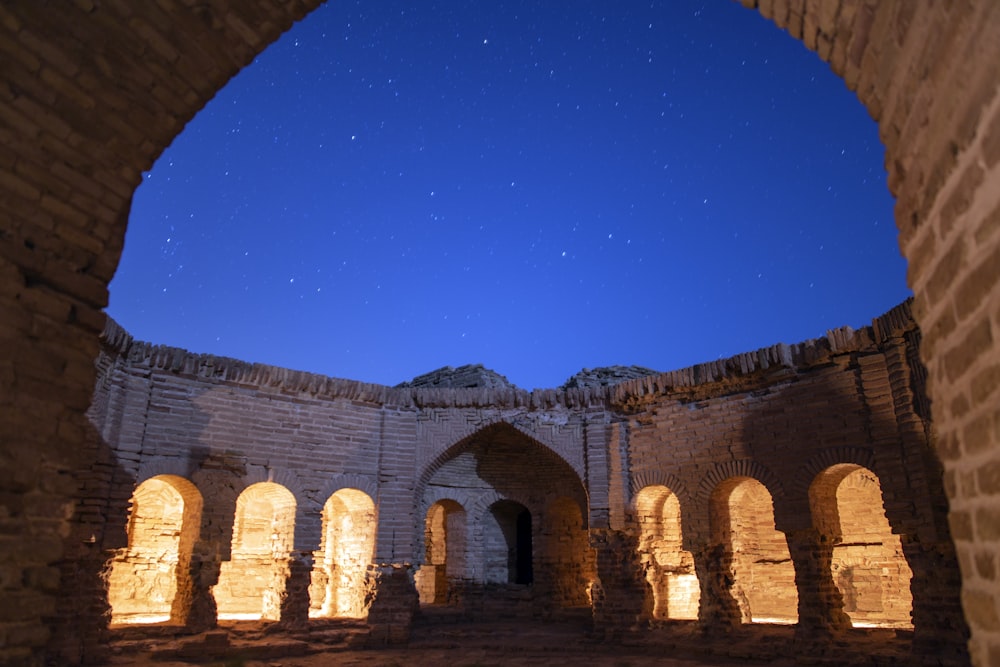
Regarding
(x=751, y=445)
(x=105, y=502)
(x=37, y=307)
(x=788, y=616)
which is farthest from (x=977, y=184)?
(x=788, y=616)

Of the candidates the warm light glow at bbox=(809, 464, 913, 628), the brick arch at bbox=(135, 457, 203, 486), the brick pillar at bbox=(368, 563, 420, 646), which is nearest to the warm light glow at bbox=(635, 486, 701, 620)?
the warm light glow at bbox=(809, 464, 913, 628)

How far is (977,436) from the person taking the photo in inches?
94.8

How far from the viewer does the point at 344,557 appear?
1445 cm

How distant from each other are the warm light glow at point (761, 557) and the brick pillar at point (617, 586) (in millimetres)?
2962

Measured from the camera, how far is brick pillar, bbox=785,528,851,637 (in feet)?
35.9

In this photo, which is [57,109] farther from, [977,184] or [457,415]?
[457,415]

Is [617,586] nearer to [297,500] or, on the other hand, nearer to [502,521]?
[502,521]

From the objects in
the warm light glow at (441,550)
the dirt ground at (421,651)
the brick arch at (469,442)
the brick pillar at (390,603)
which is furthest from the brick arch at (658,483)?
the brick pillar at (390,603)

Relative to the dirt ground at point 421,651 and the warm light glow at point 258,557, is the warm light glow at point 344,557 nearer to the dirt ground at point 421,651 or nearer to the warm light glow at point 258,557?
the warm light glow at point 258,557

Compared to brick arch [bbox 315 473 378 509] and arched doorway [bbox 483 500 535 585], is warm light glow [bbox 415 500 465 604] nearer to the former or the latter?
arched doorway [bbox 483 500 535 585]

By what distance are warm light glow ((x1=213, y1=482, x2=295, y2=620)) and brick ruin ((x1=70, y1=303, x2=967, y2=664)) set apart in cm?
6

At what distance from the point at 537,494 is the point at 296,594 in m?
5.58

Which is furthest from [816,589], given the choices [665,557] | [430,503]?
[430,503]

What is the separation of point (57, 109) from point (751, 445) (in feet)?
36.6
